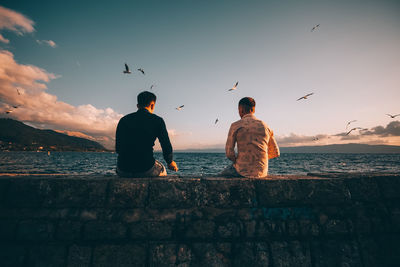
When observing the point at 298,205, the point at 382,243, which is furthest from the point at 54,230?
the point at 382,243

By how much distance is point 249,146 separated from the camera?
2859 mm

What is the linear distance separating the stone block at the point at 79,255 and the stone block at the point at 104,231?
0.12 meters

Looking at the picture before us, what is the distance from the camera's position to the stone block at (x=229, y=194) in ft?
7.54

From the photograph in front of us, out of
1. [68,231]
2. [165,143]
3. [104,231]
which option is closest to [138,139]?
[165,143]

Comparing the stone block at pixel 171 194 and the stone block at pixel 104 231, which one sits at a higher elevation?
the stone block at pixel 171 194

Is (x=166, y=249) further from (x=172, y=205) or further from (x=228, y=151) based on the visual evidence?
(x=228, y=151)

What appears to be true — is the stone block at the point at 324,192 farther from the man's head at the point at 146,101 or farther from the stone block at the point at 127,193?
the man's head at the point at 146,101

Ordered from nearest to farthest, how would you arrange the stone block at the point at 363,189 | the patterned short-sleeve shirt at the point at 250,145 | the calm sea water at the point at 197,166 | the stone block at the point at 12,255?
the stone block at the point at 12,255
the stone block at the point at 363,189
the patterned short-sleeve shirt at the point at 250,145
the calm sea water at the point at 197,166

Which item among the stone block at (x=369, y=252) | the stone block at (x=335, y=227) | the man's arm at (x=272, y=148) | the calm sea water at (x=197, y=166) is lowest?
the calm sea water at (x=197, y=166)

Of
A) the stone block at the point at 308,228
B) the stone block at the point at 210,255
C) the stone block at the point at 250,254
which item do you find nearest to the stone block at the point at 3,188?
the stone block at the point at 210,255

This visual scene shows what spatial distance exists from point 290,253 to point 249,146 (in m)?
1.46

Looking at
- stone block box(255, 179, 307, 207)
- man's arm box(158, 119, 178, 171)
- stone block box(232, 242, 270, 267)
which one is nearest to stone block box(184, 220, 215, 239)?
stone block box(232, 242, 270, 267)

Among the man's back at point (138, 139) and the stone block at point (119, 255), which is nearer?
the stone block at point (119, 255)

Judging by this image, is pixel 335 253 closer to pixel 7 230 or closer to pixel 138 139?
pixel 138 139
